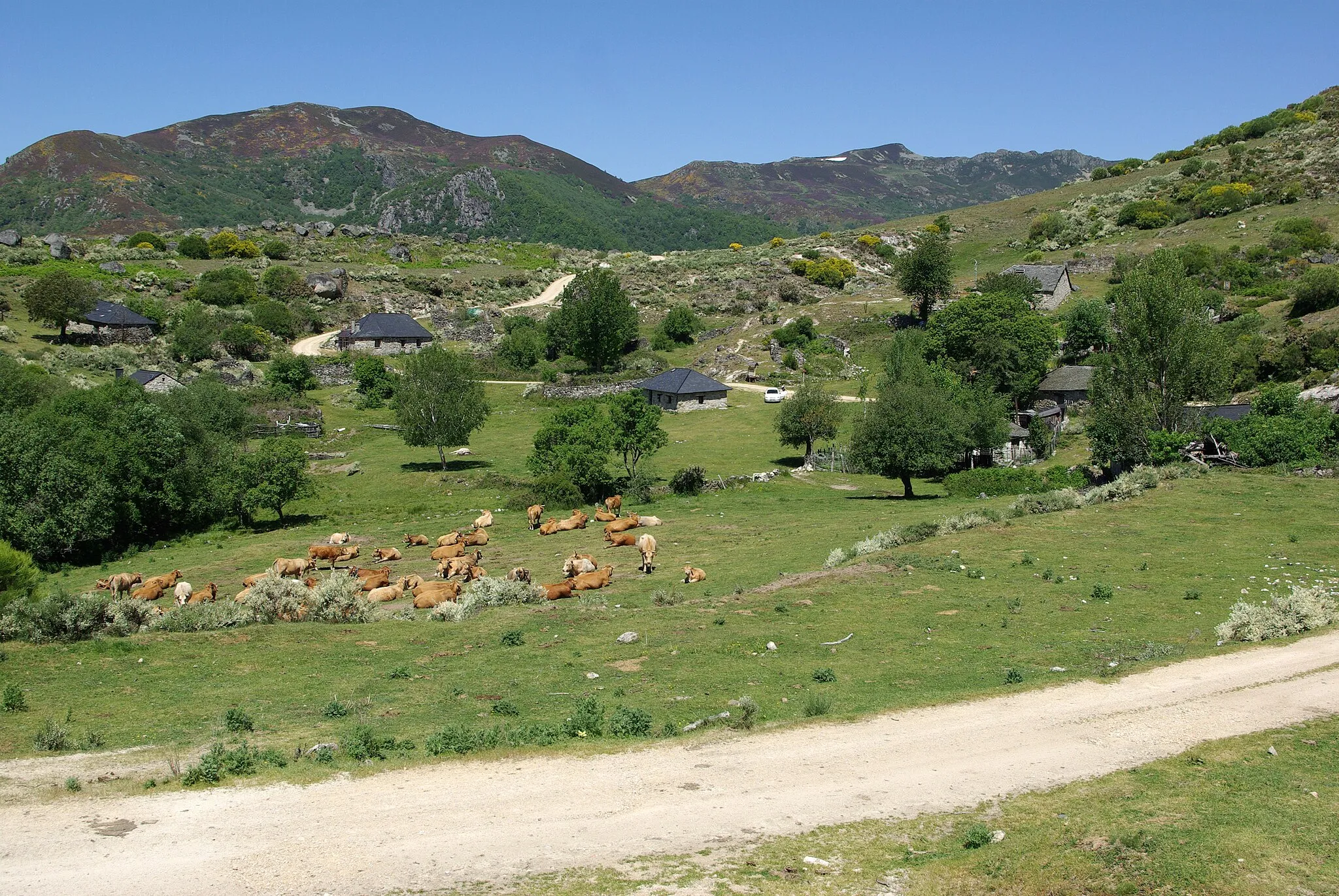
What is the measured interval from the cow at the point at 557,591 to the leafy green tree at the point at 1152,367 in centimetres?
2755

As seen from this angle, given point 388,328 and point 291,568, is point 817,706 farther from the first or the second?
point 388,328

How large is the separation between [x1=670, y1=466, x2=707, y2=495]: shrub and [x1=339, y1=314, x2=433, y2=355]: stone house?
51531 millimetres

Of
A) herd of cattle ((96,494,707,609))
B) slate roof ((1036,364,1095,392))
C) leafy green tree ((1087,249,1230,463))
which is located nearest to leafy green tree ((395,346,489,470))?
herd of cattle ((96,494,707,609))

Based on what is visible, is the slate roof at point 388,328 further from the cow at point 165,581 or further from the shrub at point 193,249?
the cow at point 165,581

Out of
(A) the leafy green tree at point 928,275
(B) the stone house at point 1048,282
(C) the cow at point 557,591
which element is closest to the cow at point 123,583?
(C) the cow at point 557,591

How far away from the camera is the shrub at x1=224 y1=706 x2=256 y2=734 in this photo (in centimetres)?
1590

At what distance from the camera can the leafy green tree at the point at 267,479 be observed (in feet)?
144

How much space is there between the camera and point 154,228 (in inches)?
6791

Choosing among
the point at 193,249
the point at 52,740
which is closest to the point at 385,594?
the point at 52,740

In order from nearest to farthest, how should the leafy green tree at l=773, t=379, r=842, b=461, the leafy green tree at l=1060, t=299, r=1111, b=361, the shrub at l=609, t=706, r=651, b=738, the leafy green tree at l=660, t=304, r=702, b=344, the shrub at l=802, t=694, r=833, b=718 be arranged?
1. the shrub at l=609, t=706, r=651, b=738
2. the shrub at l=802, t=694, r=833, b=718
3. the leafy green tree at l=773, t=379, r=842, b=461
4. the leafy green tree at l=1060, t=299, r=1111, b=361
5. the leafy green tree at l=660, t=304, r=702, b=344

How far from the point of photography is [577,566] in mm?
30312

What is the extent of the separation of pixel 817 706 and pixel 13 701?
1440 cm

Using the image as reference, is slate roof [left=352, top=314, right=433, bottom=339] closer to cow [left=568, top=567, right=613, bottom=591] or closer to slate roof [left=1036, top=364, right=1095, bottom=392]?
slate roof [left=1036, top=364, right=1095, bottom=392]

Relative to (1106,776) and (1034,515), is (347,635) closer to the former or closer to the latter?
(1106,776)
